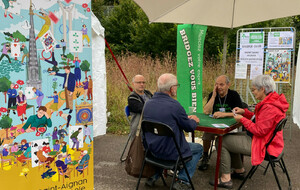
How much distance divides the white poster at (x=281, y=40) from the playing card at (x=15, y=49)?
4.69m

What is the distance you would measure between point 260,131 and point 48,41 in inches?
86.4

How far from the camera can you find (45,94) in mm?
2160

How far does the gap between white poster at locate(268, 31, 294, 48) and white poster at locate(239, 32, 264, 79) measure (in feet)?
0.53

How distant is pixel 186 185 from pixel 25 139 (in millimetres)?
1757

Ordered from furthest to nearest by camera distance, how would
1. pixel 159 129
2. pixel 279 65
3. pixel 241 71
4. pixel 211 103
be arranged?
pixel 241 71
pixel 279 65
pixel 211 103
pixel 159 129

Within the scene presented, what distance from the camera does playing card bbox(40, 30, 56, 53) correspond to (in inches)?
82.7

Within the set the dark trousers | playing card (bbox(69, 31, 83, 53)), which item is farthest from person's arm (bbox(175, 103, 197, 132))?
the dark trousers

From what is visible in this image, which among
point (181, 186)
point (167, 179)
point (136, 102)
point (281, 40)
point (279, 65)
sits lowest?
point (167, 179)

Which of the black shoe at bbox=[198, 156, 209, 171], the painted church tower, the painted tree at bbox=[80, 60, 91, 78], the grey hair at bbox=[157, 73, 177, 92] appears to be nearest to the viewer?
the painted church tower

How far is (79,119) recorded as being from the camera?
236 cm

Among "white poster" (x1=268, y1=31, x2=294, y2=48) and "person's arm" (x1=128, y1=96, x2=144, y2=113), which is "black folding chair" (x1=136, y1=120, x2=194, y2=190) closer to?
"person's arm" (x1=128, y1=96, x2=144, y2=113)

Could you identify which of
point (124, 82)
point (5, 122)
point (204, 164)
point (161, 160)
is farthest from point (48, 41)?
point (124, 82)

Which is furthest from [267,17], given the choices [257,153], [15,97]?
[15,97]

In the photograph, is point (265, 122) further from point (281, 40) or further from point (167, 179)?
point (281, 40)
